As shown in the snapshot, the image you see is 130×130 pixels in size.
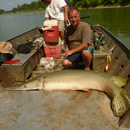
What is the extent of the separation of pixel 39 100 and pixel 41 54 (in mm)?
2862

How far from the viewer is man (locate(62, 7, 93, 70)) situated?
136 inches

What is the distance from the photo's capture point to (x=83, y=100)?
8.61 feet

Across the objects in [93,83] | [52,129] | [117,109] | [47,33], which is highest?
[47,33]

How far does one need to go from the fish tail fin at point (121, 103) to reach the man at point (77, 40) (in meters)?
1.50

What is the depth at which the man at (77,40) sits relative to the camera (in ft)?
11.3

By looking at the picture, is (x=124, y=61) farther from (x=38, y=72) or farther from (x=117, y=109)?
(x=38, y=72)

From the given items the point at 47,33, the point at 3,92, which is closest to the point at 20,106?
the point at 3,92

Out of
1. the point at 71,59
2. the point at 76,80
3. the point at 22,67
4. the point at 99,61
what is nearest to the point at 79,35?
the point at 71,59

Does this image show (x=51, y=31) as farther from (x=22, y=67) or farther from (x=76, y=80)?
(x=76, y=80)

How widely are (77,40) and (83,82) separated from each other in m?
1.54

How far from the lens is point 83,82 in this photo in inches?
110

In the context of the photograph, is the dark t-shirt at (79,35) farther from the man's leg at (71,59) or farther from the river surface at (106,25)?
the river surface at (106,25)

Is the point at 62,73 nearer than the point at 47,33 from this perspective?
Yes

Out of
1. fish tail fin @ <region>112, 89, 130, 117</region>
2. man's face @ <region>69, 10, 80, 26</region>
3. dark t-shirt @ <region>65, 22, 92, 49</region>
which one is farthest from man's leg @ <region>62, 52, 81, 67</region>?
fish tail fin @ <region>112, 89, 130, 117</region>
